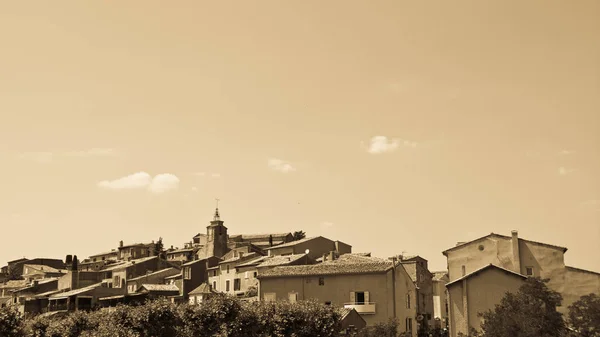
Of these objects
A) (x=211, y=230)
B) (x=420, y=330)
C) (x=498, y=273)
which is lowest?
(x=420, y=330)

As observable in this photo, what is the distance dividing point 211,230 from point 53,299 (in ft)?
98.2

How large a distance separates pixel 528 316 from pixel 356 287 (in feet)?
73.7

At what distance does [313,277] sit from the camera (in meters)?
61.0

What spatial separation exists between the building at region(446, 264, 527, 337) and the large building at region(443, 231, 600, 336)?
14 centimetres

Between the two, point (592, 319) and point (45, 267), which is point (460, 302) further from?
point (45, 267)

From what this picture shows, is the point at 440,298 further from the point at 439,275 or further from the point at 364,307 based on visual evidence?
the point at 364,307

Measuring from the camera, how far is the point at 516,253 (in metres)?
53.8

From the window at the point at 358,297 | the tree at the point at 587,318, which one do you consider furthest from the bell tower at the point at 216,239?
the tree at the point at 587,318

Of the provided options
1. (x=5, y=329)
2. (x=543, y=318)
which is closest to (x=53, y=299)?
(x=5, y=329)

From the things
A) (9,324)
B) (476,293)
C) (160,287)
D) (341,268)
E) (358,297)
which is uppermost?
(341,268)

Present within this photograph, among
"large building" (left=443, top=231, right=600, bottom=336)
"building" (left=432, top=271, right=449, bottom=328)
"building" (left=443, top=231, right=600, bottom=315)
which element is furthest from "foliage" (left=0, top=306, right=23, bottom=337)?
"building" (left=432, top=271, right=449, bottom=328)

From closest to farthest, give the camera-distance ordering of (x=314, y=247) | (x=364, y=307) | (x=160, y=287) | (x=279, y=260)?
(x=364, y=307) → (x=279, y=260) → (x=160, y=287) → (x=314, y=247)

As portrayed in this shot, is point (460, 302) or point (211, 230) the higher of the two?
point (211, 230)

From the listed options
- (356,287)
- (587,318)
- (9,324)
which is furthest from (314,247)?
(587,318)
